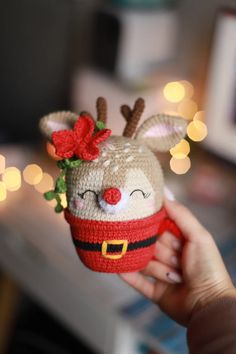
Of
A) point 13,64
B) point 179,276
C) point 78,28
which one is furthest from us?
point 13,64

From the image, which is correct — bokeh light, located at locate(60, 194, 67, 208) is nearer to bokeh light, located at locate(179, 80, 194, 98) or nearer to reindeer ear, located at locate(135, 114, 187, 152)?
reindeer ear, located at locate(135, 114, 187, 152)

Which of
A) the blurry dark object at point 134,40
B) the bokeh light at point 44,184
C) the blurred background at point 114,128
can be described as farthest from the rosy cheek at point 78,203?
the blurry dark object at point 134,40

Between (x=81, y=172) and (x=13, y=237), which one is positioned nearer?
(x=81, y=172)

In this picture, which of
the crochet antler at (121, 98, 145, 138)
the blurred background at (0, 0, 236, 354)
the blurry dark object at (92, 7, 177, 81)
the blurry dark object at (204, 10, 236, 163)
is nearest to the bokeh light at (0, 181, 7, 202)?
the blurred background at (0, 0, 236, 354)

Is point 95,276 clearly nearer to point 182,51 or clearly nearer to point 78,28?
point 182,51

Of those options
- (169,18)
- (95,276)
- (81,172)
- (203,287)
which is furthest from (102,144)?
(169,18)

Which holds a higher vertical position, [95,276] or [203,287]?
[203,287]

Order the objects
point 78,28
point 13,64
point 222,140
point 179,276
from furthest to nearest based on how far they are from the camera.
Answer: point 13,64 < point 78,28 < point 222,140 < point 179,276

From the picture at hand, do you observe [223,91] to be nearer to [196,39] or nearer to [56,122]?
[196,39]

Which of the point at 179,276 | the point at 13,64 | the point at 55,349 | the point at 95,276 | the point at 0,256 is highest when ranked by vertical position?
the point at 179,276
